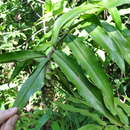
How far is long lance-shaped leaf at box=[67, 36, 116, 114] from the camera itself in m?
0.73

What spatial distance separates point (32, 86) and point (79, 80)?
106 mm

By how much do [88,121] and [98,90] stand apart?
2.36 ft

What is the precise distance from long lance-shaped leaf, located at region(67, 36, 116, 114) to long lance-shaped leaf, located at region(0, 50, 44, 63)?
3.4 inches

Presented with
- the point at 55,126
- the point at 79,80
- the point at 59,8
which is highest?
the point at 59,8

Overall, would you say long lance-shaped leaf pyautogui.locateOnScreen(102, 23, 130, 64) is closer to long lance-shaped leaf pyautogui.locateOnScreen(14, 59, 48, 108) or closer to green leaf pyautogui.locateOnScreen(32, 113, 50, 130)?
→ long lance-shaped leaf pyautogui.locateOnScreen(14, 59, 48, 108)

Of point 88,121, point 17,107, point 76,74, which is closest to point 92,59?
point 76,74

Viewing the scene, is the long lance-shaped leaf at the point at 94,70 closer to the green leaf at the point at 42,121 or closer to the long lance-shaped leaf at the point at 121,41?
the long lance-shaped leaf at the point at 121,41

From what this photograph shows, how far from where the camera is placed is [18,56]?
2.56 feet

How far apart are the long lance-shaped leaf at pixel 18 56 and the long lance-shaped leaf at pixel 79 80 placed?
0.05 meters

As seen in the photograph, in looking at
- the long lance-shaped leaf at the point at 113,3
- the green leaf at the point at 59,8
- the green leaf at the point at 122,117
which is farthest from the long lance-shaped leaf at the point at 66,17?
the green leaf at the point at 122,117

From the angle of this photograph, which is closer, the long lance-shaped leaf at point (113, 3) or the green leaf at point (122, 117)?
the long lance-shaped leaf at point (113, 3)

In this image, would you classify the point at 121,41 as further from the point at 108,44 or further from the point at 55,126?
the point at 55,126

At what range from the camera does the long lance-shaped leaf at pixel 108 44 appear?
79cm

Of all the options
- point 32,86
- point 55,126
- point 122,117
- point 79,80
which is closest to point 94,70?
point 79,80
